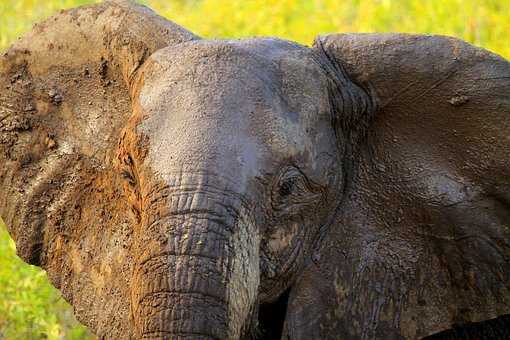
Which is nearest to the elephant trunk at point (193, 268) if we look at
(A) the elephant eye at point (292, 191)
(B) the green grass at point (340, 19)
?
→ (A) the elephant eye at point (292, 191)

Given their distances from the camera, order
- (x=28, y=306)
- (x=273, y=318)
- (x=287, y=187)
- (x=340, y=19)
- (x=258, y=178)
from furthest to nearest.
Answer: (x=340, y=19), (x=28, y=306), (x=273, y=318), (x=287, y=187), (x=258, y=178)

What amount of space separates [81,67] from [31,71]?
0.28m

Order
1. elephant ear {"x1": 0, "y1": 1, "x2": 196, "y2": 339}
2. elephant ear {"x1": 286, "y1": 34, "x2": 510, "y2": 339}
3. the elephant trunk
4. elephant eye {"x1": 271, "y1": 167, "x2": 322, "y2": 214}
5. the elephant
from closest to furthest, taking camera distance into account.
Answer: the elephant trunk → the elephant → elephant eye {"x1": 271, "y1": 167, "x2": 322, "y2": 214} → elephant ear {"x1": 286, "y1": 34, "x2": 510, "y2": 339} → elephant ear {"x1": 0, "y1": 1, "x2": 196, "y2": 339}

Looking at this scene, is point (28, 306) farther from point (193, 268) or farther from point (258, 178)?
point (193, 268)

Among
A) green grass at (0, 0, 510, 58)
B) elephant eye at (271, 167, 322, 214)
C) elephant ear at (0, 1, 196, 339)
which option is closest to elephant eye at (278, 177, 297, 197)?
elephant eye at (271, 167, 322, 214)

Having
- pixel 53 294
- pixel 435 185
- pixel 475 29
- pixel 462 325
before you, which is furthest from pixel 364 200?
pixel 475 29

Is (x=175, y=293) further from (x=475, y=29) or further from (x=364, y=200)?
(x=475, y=29)

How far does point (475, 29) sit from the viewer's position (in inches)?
449

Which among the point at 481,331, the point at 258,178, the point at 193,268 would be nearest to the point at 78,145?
the point at 258,178

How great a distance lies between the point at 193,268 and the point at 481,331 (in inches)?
64.0

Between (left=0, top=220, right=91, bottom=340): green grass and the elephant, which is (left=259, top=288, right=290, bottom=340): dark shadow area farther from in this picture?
(left=0, top=220, right=91, bottom=340): green grass

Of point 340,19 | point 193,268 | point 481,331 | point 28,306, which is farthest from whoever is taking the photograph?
point 340,19

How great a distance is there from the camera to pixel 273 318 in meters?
5.25

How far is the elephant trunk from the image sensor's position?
4449 mm
